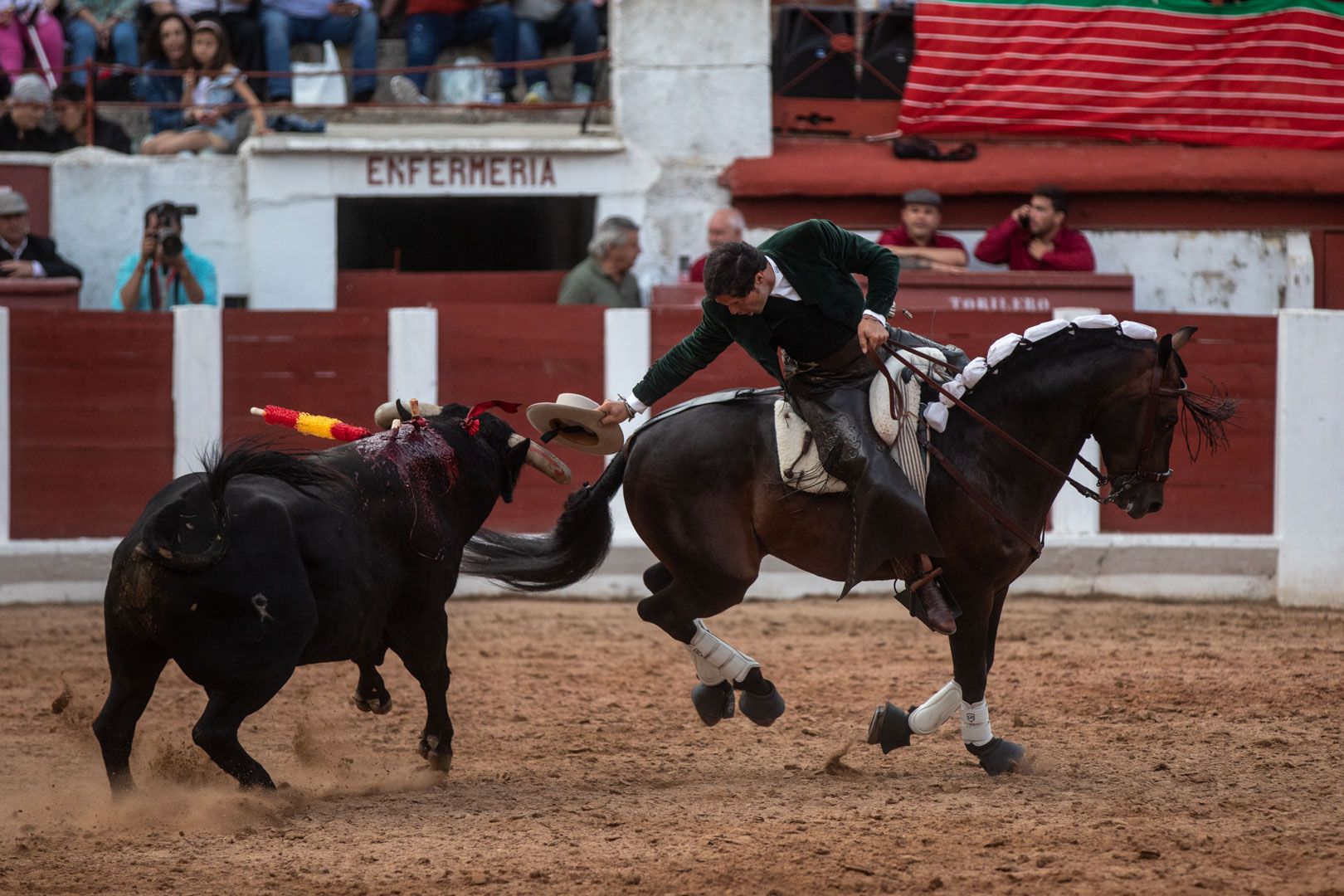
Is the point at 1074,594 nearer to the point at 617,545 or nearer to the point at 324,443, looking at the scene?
the point at 617,545

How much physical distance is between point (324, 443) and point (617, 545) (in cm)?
188

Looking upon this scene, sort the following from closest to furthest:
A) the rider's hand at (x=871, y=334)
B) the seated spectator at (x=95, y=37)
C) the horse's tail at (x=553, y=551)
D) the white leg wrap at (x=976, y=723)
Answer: the rider's hand at (x=871, y=334), the white leg wrap at (x=976, y=723), the horse's tail at (x=553, y=551), the seated spectator at (x=95, y=37)

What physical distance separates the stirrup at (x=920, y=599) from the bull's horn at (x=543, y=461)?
126 centimetres

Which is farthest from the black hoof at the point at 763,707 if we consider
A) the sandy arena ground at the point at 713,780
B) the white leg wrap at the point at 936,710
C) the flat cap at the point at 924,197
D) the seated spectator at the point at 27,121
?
the seated spectator at the point at 27,121

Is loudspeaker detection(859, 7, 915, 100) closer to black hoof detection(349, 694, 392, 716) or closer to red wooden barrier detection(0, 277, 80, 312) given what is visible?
red wooden barrier detection(0, 277, 80, 312)

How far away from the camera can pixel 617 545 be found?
9.80m

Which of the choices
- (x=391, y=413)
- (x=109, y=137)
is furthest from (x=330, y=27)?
(x=391, y=413)

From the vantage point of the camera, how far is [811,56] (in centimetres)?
1226

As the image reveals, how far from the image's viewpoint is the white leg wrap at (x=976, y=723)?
527 cm

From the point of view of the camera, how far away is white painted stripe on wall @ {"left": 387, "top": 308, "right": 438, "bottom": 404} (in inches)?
384

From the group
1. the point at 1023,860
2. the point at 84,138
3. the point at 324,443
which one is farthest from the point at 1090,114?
the point at 1023,860

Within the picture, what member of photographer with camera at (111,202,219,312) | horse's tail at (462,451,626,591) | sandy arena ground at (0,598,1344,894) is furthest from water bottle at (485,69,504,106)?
horse's tail at (462,451,626,591)

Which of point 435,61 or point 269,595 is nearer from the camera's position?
point 269,595

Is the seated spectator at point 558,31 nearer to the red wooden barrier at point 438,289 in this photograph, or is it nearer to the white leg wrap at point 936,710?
the red wooden barrier at point 438,289
